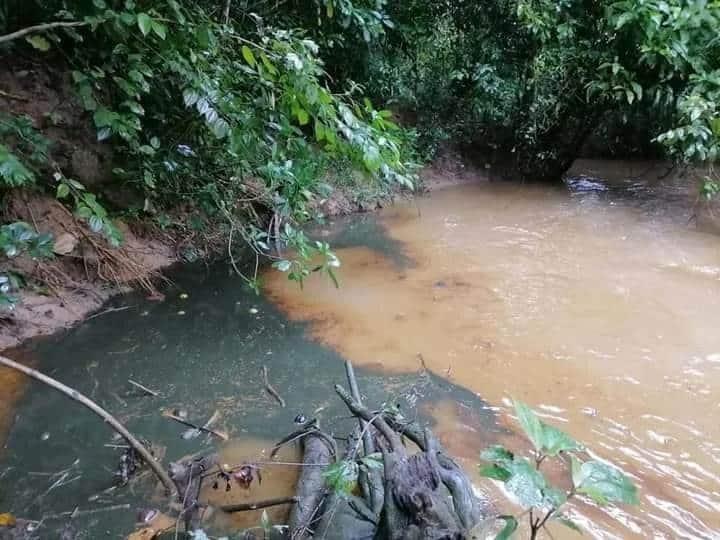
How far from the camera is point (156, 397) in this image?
254 centimetres

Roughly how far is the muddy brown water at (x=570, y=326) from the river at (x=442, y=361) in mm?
12

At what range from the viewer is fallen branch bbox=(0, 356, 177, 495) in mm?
1555

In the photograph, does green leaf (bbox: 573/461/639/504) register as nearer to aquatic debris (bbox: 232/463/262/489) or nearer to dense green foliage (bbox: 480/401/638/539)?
dense green foliage (bbox: 480/401/638/539)

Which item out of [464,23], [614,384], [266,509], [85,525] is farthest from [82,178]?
[464,23]

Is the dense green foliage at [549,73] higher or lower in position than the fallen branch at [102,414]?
higher

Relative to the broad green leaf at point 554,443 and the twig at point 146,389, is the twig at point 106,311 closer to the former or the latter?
the twig at point 146,389

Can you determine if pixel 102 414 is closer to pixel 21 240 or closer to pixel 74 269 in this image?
pixel 21 240

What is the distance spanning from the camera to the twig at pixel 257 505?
1766 mm

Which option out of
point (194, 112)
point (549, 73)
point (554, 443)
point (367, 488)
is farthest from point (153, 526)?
point (549, 73)

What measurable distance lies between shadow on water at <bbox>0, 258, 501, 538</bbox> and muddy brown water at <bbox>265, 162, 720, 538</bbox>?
21 cm

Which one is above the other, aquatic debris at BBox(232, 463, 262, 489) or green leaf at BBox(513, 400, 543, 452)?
green leaf at BBox(513, 400, 543, 452)

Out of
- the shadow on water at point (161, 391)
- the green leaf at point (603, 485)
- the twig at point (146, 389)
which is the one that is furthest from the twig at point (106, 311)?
the green leaf at point (603, 485)

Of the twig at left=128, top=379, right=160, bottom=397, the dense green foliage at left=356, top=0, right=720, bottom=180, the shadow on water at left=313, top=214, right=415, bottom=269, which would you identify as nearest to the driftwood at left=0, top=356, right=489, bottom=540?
the twig at left=128, top=379, right=160, bottom=397

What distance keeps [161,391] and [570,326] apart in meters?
2.32
